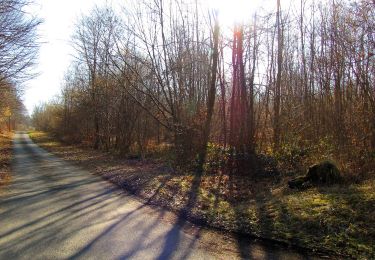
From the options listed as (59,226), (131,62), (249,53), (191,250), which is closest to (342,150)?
(191,250)

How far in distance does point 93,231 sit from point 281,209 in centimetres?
378

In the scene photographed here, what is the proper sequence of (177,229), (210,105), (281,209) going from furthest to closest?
(210,105) → (281,209) → (177,229)

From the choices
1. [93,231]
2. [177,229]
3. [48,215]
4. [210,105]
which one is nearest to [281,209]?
[177,229]

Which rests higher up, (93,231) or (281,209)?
(281,209)

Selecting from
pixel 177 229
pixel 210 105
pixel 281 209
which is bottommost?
pixel 177 229

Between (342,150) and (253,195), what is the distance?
9.77 ft

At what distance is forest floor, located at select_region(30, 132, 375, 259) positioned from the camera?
6.37 metres

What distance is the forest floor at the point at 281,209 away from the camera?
6367 mm

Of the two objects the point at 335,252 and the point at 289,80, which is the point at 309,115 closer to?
the point at 289,80

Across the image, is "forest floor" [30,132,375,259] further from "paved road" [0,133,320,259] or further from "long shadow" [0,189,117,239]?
"long shadow" [0,189,117,239]

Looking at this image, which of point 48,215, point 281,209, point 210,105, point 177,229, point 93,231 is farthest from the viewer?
point 210,105

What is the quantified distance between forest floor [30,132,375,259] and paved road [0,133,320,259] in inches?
25.7

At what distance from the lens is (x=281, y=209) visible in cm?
813

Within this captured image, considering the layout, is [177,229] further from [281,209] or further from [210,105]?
[210,105]
